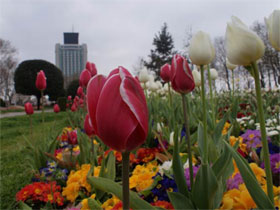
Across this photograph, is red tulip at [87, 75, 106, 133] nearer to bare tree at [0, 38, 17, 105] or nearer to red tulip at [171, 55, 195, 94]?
red tulip at [171, 55, 195, 94]

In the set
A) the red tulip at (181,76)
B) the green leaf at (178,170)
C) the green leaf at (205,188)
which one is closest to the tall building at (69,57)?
the red tulip at (181,76)

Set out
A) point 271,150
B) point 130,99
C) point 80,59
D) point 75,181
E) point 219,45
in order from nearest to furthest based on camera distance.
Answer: point 130,99, point 75,181, point 271,150, point 219,45, point 80,59

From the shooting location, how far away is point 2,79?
2770 cm

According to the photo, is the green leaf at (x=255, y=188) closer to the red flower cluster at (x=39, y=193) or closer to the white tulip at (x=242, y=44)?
the white tulip at (x=242, y=44)

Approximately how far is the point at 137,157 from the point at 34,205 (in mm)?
818

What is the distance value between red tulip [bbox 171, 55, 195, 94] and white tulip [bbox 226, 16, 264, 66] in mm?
340

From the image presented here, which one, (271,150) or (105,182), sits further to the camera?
(271,150)

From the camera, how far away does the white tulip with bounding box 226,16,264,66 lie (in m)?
0.58

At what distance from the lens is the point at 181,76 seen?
0.97 m

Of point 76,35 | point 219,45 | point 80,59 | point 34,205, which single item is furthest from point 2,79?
point 76,35

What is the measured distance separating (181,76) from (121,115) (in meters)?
→ 0.61

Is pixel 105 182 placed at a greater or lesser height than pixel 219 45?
lesser

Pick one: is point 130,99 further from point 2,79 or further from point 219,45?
point 2,79

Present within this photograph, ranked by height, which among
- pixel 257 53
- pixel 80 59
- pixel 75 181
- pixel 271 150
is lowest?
pixel 75 181
